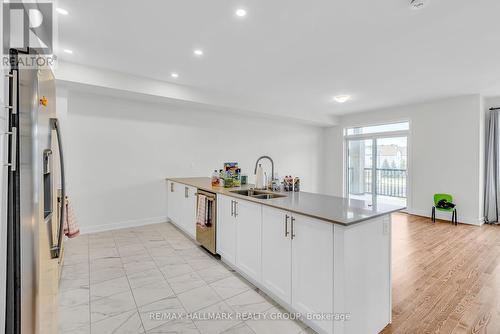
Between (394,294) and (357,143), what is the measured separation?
5541 mm

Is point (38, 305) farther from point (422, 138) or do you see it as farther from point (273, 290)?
point (422, 138)

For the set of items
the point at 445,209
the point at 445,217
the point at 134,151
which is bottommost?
the point at 445,217

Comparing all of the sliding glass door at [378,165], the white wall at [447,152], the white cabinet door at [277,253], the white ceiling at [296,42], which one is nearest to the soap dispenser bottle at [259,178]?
the white cabinet door at [277,253]

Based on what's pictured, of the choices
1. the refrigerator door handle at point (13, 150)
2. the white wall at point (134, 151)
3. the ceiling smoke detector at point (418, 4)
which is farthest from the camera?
the white wall at point (134, 151)

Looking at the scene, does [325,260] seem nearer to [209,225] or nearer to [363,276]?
[363,276]

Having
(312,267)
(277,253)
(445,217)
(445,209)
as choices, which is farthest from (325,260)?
(445,217)

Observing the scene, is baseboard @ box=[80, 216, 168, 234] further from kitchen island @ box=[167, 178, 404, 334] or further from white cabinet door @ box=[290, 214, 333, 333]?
white cabinet door @ box=[290, 214, 333, 333]

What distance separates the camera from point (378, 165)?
6.65 metres

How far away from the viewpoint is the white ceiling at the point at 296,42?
2.30m

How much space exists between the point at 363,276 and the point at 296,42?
259cm

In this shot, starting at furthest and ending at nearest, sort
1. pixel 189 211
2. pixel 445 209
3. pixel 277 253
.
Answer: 1. pixel 445 209
2. pixel 189 211
3. pixel 277 253

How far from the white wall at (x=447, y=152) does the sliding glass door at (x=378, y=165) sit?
11.7 inches

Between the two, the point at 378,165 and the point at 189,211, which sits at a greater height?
the point at 378,165

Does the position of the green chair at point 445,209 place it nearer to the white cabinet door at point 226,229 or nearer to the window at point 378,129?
the window at point 378,129
